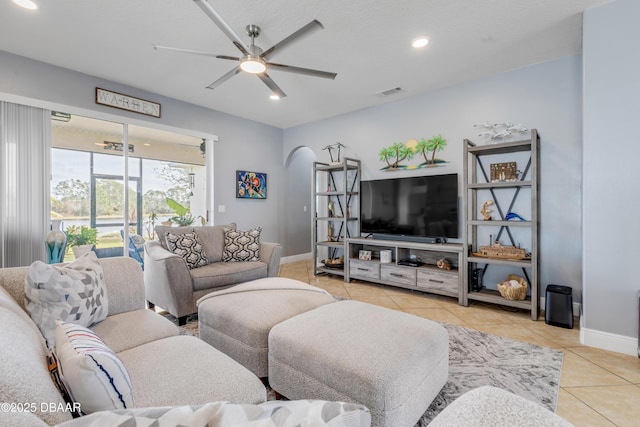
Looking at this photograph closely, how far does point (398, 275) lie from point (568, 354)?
1.85 m

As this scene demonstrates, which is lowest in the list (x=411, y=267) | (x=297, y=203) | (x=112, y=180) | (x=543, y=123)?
(x=411, y=267)

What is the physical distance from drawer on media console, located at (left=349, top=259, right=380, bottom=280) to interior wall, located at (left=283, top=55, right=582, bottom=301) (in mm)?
1388

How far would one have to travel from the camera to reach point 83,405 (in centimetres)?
67

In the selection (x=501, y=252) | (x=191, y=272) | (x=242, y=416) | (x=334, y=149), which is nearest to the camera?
(x=242, y=416)

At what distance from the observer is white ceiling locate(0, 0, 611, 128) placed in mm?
2295

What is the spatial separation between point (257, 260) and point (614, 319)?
10.8 ft

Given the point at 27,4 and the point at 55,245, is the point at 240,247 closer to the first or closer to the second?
the point at 55,245

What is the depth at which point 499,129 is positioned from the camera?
344cm

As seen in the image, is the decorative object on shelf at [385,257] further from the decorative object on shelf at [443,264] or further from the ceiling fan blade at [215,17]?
the ceiling fan blade at [215,17]

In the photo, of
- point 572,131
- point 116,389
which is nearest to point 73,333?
point 116,389

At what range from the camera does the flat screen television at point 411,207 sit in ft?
12.0

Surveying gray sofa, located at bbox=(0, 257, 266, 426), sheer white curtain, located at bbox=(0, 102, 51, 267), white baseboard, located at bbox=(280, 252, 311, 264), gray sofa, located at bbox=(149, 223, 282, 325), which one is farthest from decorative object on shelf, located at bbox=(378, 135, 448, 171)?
sheer white curtain, located at bbox=(0, 102, 51, 267)

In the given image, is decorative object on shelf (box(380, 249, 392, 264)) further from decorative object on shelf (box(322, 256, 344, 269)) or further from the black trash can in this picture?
the black trash can

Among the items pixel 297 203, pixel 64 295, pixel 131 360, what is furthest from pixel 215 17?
pixel 297 203
